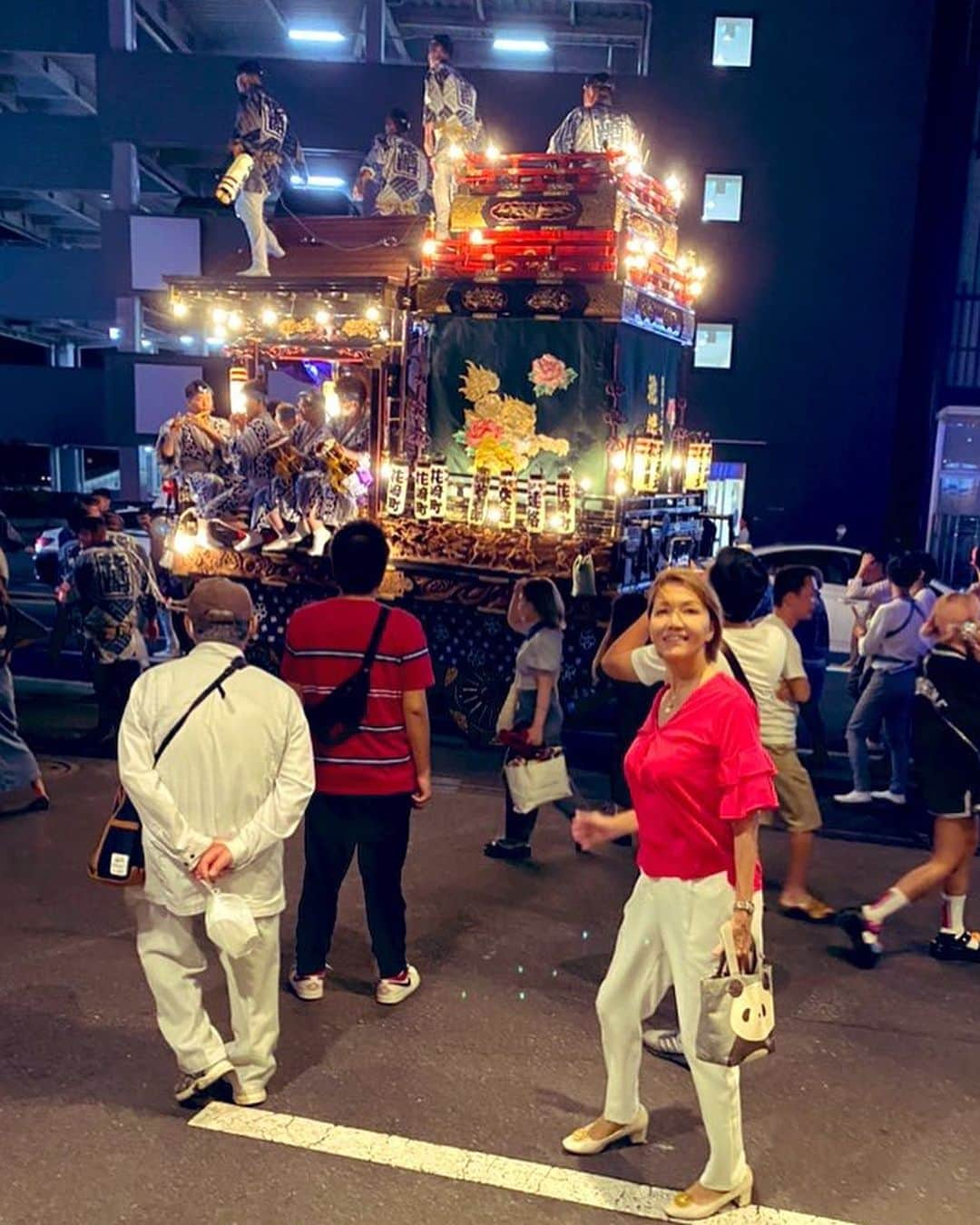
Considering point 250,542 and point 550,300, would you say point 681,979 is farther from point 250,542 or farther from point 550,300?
point 250,542

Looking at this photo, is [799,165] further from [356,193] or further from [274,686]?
[274,686]

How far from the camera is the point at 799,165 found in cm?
1756

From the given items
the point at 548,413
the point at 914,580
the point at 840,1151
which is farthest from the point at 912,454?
the point at 840,1151

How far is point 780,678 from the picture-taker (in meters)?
4.94

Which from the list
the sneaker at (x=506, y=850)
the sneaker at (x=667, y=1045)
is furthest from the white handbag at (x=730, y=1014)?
the sneaker at (x=506, y=850)

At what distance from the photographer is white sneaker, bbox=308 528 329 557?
9.77 metres

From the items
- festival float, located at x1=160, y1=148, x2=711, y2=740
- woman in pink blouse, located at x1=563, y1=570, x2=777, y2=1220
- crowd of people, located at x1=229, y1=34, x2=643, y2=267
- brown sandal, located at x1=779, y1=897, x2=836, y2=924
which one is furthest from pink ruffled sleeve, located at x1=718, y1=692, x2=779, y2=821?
crowd of people, located at x1=229, y1=34, x2=643, y2=267

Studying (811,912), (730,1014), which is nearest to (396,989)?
(730,1014)

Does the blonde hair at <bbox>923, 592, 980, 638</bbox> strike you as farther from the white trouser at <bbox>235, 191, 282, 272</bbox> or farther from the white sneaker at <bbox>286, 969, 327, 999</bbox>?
the white trouser at <bbox>235, 191, 282, 272</bbox>

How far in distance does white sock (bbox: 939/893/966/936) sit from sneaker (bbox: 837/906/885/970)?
38 centimetres

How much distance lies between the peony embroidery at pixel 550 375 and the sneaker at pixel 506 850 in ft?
17.4

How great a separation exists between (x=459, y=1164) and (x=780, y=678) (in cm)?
266

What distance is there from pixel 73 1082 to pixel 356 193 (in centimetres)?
1146

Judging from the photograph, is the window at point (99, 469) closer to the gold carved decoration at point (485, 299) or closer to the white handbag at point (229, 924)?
the gold carved decoration at point (485, 299)
